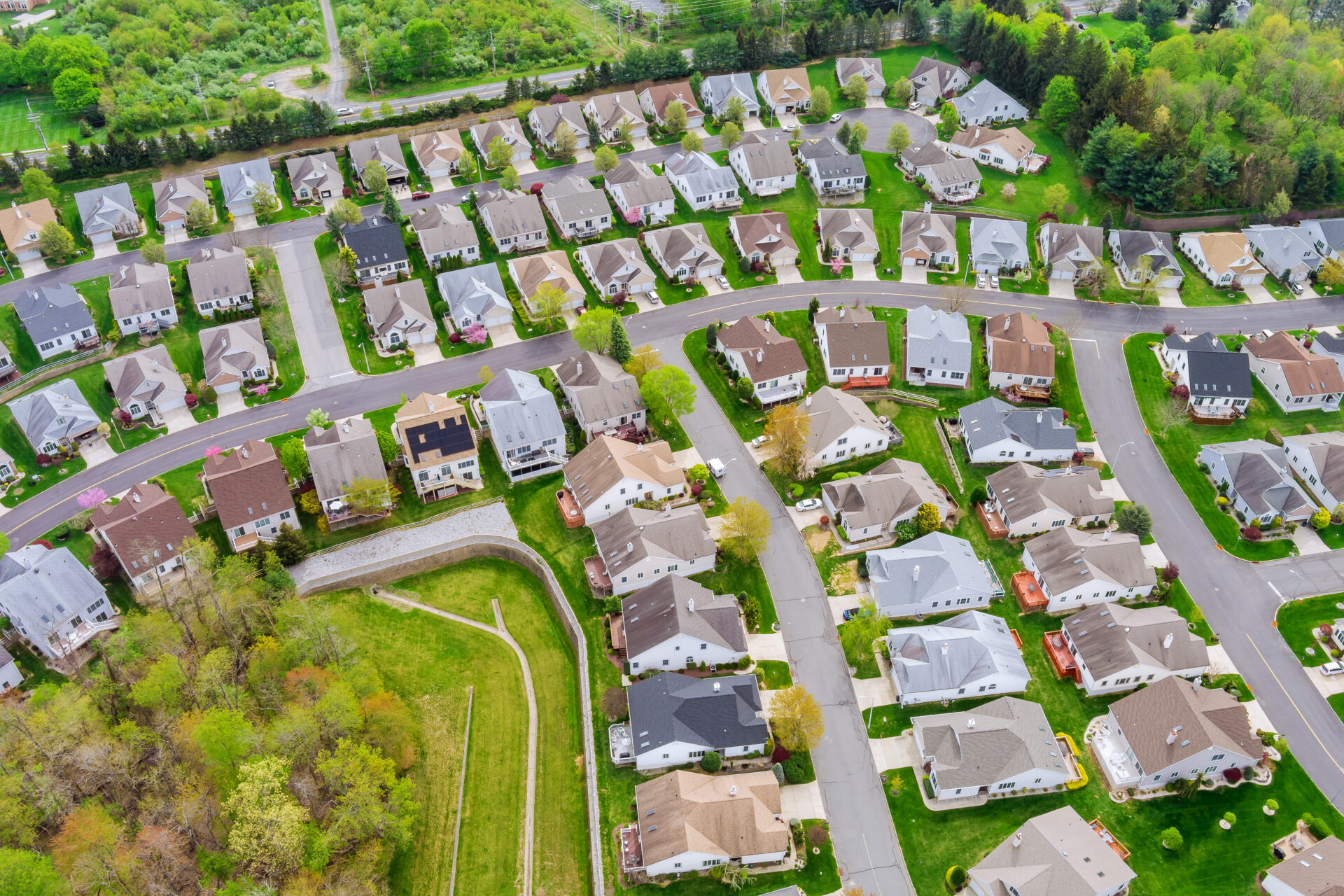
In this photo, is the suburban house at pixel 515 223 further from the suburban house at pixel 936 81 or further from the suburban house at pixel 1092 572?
the suburban house at pixel 1092 572

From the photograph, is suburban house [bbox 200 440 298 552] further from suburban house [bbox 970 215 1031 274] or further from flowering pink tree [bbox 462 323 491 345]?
suburban house [bbox 970 215 1031 274]

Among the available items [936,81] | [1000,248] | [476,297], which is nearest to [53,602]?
[476,297]

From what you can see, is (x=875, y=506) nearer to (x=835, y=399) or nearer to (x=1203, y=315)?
(x=835, y=399)

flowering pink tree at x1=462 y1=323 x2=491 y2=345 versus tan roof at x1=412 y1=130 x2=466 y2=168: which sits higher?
tan roof at x1=412 y1=130 x2=466 y2=168

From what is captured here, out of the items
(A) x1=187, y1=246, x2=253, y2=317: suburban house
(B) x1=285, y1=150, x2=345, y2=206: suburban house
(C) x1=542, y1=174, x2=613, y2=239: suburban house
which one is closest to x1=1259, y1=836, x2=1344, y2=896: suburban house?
(C) x1=542, y1=174, x2=613, y2=239: suburban house

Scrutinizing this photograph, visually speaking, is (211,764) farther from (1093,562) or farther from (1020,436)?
(1020,436)

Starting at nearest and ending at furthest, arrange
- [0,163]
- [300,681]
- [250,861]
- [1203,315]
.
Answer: [250,861], [300,681], [1203,315], [0,163]

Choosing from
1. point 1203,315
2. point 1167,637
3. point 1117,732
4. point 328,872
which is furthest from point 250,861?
point 1203,315
